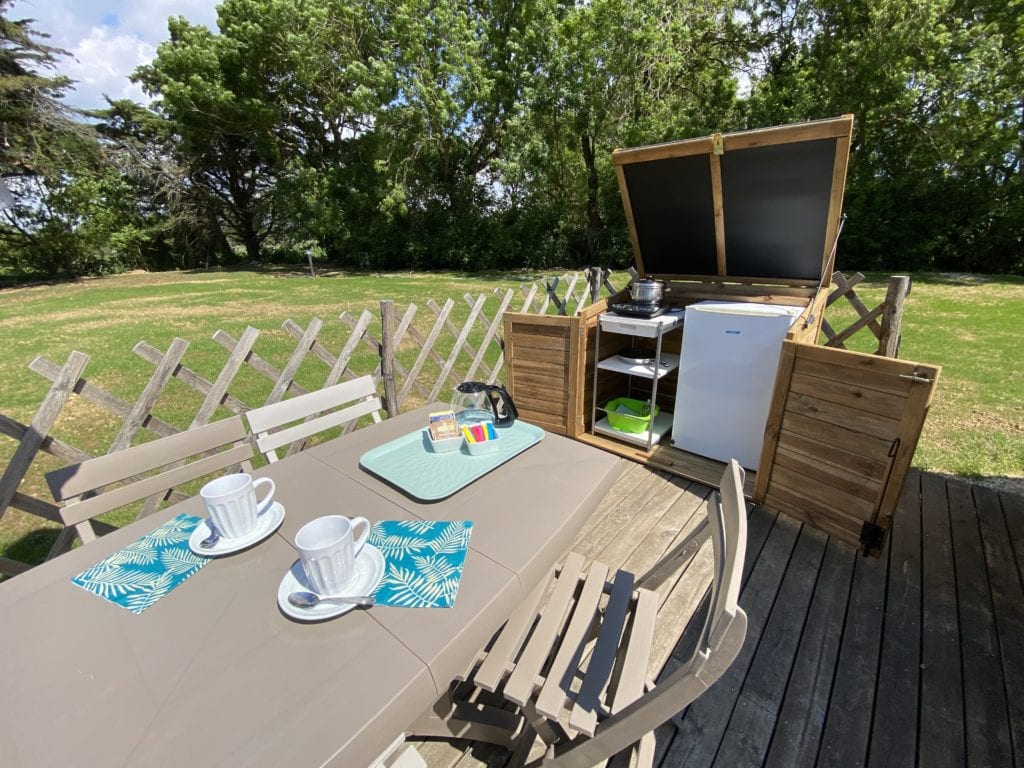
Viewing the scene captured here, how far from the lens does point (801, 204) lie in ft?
8.09

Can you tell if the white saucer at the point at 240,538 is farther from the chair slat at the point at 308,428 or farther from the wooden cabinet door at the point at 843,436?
the wooden cabinet door at the point at 843,436

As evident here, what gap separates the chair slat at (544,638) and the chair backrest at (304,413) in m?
1.19

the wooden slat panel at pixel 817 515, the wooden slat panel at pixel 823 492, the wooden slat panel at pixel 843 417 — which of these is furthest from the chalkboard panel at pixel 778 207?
the wooden slat panel at pixel 817 515

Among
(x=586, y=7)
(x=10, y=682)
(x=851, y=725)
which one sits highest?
(x=586, y=7)

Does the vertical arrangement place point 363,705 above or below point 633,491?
above

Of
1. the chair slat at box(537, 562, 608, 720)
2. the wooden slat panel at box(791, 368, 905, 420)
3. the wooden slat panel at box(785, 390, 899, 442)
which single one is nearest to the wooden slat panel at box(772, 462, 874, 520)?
the wooden slat panel at box(785, 390, 899, 442)

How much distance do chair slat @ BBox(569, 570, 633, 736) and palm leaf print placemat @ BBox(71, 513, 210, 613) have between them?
37.3 inches

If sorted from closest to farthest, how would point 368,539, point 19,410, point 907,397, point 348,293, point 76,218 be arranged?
1. point 368,539
2. point 907,397
3. point 19,410
4. point 348,293
5. point 76,218

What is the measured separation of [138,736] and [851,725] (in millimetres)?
1920

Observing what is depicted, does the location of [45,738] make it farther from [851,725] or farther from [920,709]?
[920,709]

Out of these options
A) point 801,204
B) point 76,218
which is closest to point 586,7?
point 801,204

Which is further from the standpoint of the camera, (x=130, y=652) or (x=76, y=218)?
(x=76, y=218)

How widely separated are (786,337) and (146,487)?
9.45 feet

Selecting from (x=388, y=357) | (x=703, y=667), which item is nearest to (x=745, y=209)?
(x=388, y=357)
